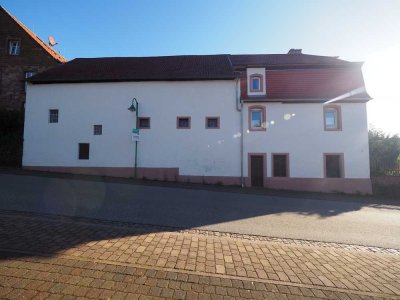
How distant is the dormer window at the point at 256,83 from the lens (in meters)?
18.0

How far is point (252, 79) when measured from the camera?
713 inches

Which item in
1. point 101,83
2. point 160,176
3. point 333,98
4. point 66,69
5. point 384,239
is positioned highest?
point 66,69

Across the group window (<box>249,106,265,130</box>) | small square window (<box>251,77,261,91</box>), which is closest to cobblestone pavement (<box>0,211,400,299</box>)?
window (<box>249,106,265,130</box>)

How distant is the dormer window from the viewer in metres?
18.0

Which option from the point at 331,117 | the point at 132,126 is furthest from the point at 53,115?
the point at 331,117

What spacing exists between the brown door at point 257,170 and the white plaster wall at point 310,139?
1.34ft

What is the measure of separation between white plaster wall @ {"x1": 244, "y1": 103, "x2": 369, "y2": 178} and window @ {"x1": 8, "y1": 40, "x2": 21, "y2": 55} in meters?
22.4

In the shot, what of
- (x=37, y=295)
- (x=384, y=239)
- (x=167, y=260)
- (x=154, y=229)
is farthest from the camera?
(x=384, y=239)

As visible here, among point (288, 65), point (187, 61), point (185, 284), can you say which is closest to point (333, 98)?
point (288, 65)

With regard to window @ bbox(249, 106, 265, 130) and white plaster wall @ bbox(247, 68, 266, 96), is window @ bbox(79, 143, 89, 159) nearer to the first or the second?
window @ bbox(249, 106, 265, 130)

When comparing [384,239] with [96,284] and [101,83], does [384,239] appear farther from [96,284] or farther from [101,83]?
[101,83]

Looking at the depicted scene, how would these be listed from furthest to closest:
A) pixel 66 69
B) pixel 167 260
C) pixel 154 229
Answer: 1. pixel 66 69
2. pixel 154 229
3. pixel 167 260

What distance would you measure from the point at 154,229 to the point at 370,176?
16301mm

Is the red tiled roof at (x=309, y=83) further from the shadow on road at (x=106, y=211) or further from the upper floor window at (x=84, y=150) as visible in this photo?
the upper floor window at (x=84, y=150)
